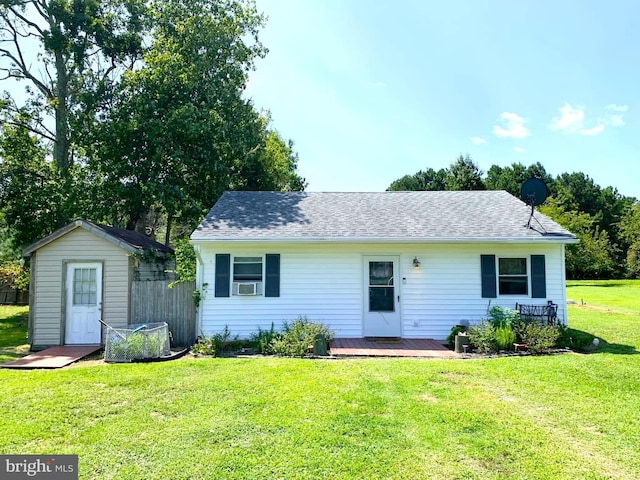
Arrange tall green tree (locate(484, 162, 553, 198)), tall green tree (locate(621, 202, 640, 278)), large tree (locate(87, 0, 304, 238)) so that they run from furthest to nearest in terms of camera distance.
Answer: tall green tree (locate(484, 162, 553, 198))
tall green tree (locate(621, 202, 640, 278))
large tree (locate(87, 0, 304, 238))

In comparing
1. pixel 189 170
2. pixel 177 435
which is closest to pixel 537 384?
A: pixel 177 435

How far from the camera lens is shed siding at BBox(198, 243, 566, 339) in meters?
9.48

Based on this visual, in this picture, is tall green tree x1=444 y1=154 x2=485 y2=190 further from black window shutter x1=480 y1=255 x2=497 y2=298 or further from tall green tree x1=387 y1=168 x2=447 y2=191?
black window shutter x1=480 y1=255 x2=497 y2=298

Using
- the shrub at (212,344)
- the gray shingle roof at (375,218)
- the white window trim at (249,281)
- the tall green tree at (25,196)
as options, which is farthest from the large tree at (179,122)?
the shrub at (212,344)

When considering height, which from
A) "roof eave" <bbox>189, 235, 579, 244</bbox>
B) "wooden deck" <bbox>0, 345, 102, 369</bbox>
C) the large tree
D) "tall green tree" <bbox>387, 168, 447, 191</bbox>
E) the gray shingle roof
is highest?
"tall green tree" <bbox>387, 168, 447, 191</bbox>

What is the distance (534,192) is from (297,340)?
763 cm

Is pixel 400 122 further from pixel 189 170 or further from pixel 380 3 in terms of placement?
pixel 189 170

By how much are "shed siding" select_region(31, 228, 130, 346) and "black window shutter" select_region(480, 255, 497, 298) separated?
8886 millimetres

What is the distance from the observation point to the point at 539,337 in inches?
323

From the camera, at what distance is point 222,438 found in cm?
409

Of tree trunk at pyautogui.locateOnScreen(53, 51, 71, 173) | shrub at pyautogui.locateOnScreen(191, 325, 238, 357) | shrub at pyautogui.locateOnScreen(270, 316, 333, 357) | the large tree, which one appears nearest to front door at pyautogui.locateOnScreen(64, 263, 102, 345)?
shrub at pyautogui.locateOnScreen(191, 325, 238, 357)

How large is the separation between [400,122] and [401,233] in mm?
8023

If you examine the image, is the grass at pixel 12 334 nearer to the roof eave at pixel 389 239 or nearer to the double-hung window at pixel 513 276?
the roof eave at pixel 389 239

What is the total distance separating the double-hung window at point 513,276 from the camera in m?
9.58
